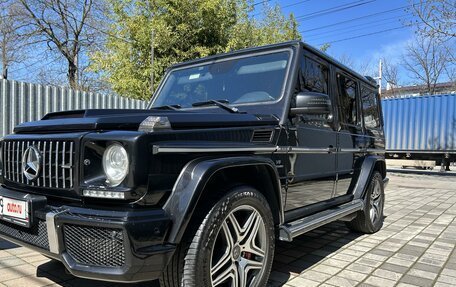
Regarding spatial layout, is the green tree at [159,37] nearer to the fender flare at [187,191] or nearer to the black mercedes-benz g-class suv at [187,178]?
the black mercedes-benz g-class suv at [187,178]

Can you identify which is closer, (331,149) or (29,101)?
(331,149)

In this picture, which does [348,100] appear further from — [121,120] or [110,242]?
[110,242]

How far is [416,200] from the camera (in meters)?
9.16

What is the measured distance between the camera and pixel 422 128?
17.2 meters

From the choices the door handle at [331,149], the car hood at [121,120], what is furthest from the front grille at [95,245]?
the door handle at [331,149]

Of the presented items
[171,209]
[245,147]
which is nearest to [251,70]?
[245,147]

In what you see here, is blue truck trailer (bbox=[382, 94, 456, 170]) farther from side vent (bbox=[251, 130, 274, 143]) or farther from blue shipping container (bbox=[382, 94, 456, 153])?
side vent (bbox=[251, 130, 274, 143])

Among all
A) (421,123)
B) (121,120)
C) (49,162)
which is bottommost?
(49,162)

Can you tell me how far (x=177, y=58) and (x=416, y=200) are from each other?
7.75 meters

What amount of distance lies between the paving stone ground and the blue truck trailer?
1198 centimetres

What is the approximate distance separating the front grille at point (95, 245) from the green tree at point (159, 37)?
9.70 m

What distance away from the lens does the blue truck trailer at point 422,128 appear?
54.5 feet

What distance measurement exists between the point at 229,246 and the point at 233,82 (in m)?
1.70

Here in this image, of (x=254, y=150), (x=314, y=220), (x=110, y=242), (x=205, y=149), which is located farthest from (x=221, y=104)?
(x=110, y=242)
